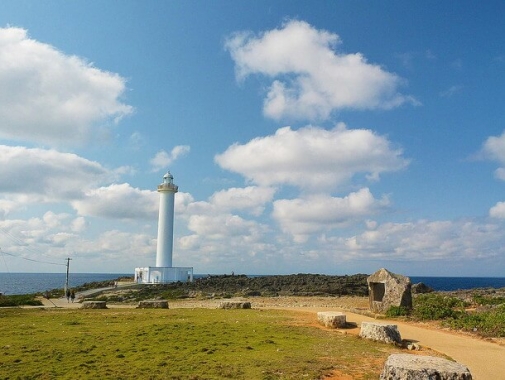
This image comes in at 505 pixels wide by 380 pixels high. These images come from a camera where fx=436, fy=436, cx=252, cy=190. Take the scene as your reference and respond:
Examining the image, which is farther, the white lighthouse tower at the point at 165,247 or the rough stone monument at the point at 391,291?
the white lighthouse tower at the point at 165,247

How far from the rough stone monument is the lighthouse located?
3897 centimetres

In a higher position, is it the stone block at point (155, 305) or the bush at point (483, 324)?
the bush at point (483, 324)

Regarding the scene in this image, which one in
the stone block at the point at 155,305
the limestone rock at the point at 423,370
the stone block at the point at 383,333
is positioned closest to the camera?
the limestone rock at the point at 423,370

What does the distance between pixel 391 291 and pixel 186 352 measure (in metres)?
16.8

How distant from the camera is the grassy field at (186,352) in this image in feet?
35.8

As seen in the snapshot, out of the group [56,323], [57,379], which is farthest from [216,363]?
[56,323]

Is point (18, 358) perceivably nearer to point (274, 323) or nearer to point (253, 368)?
point (253, 368)

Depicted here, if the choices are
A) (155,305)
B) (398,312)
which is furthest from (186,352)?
(155,305)

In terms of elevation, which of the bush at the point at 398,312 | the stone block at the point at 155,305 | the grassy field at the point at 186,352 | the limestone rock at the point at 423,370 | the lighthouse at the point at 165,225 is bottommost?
the stone block at the point at 155,305

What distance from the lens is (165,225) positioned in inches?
2459

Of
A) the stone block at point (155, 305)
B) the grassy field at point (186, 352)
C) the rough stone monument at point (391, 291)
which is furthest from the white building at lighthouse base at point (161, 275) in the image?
the grassy field at point (186, 352)

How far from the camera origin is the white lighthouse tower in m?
61.6

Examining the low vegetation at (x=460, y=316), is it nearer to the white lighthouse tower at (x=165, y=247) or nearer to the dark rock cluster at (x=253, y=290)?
the dark rock cluster at (x=253, y=290)

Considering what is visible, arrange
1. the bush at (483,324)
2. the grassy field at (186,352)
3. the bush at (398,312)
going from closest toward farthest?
the grassy field at (186,352) → the bush at (483,324) → the bush at (398,312)
